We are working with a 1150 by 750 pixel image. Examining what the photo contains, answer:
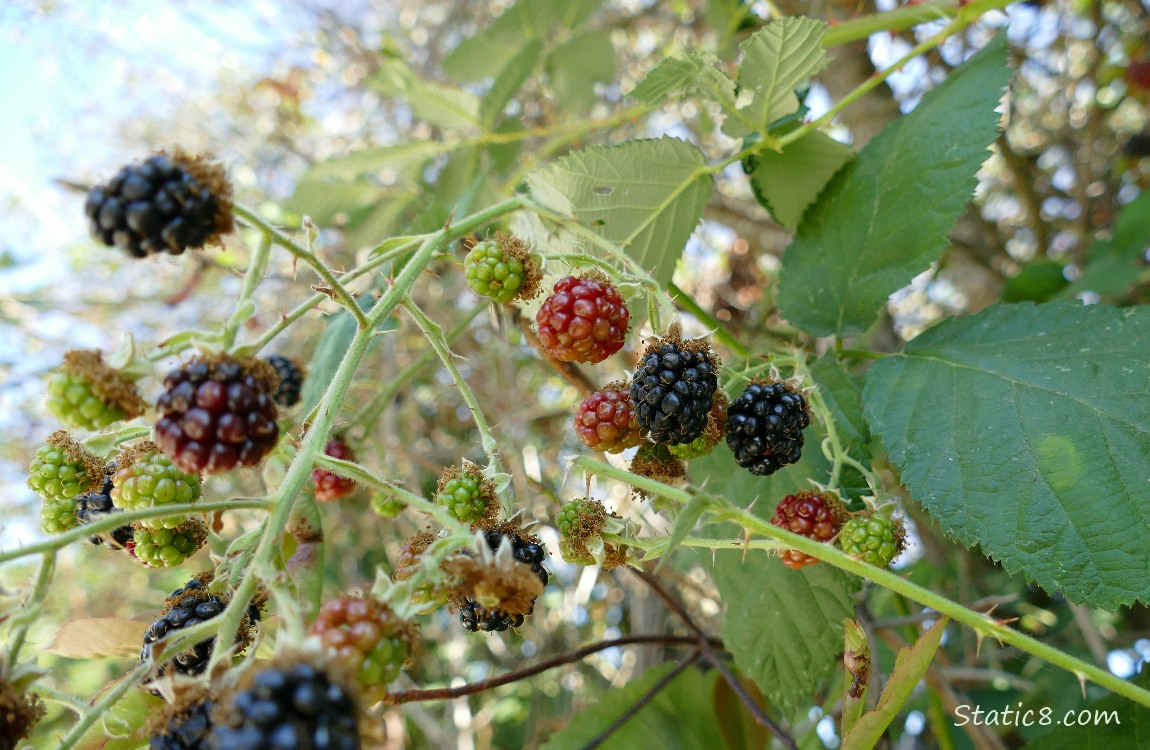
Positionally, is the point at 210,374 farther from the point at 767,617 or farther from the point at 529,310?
the point at 767,617

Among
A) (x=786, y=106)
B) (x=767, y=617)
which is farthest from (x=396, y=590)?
(x=786, y=106)

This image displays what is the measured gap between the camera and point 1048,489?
1.24m

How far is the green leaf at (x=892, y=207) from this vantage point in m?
1.52

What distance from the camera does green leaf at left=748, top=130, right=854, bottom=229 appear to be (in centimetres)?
163

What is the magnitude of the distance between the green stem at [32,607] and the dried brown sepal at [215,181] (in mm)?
394

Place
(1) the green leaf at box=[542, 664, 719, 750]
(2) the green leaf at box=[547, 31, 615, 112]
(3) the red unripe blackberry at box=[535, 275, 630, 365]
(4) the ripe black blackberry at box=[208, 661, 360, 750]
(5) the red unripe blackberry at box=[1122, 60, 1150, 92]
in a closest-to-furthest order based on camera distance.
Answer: (4) the ripe black blackberry at box=[208, 661, 360, 750] → (3) the red unripe blackberry at box=[535, 275, 630, 365] → (1) the green leaf at box=[542, 664, 719, 750] → (2) the green leaf at box=[547, 31, 615, 112] → (5) the red unripe blackberry at box=[1122, 60, 1150, 92]

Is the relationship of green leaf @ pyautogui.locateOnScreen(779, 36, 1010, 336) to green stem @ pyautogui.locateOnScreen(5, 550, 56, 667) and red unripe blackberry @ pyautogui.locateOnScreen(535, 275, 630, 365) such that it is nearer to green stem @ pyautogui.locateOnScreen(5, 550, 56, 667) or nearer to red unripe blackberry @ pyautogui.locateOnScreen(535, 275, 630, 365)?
red unripe blackberry @ pyautogui.locateOnScreen(535, 275, 630, 365)

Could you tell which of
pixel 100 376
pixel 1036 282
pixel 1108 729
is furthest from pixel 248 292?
pixel 1036 282

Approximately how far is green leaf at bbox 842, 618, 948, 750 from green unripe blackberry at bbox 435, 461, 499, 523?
579 millimetres

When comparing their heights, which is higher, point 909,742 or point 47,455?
point 47,455

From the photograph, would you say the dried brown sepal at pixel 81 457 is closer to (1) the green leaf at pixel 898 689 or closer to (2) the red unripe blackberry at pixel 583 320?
(2) the red unripe blackberry at pixel 583 320

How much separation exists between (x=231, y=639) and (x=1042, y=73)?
4140 millimetres

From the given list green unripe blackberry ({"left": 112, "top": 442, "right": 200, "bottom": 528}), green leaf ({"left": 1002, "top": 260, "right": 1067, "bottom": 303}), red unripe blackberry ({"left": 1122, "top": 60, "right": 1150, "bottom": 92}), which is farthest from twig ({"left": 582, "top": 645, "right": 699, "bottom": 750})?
red unripe blackberry ({"left": 1122, "top": 60, "right": 1150, "bottom": 92})

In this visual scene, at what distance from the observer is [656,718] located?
1905mm
